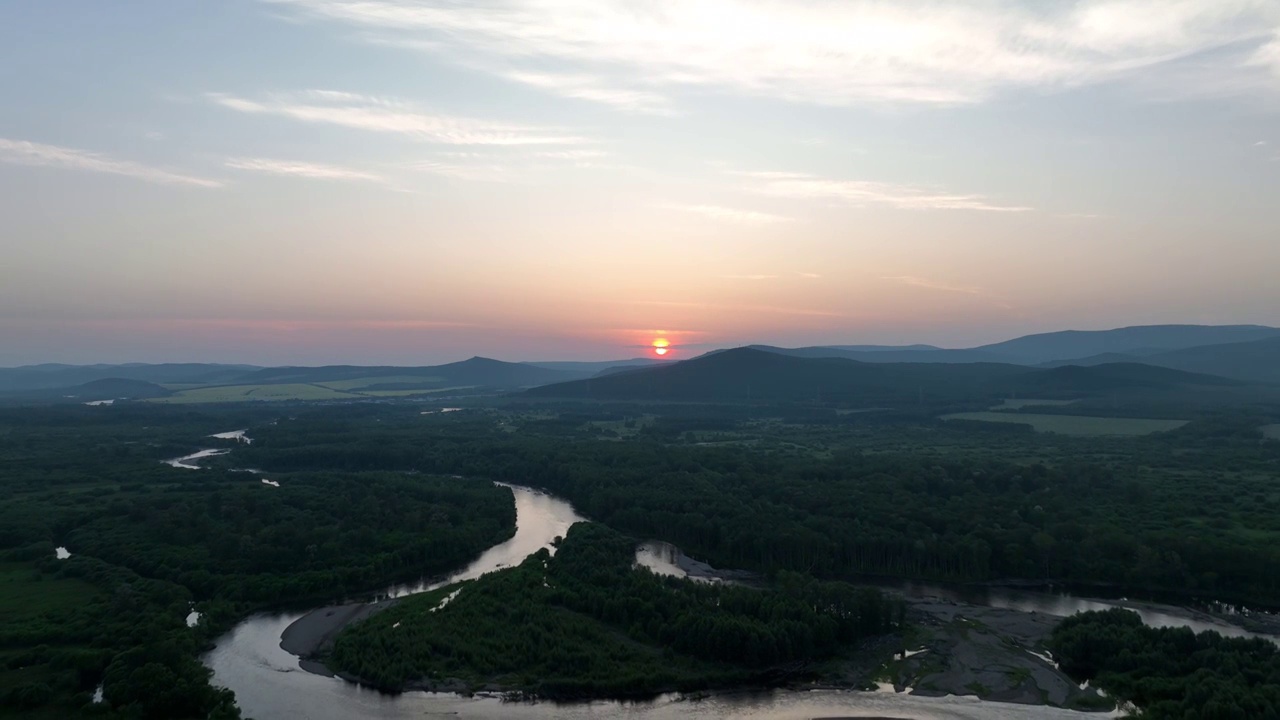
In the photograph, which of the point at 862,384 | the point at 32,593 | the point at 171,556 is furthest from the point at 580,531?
the point at 862,384

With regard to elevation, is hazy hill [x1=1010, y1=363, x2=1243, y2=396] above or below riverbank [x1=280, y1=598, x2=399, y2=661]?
above

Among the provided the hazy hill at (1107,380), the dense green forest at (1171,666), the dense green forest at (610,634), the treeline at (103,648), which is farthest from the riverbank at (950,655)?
the hazy hill at (1107,380)

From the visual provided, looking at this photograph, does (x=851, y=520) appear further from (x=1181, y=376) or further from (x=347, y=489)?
(x=1181, y=376)

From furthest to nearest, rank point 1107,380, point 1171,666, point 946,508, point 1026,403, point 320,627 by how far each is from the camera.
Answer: point 1107,380, point 1026,403, point 946,508, point 320,627, point 1171,666

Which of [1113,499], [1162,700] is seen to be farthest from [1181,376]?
[1162,700]

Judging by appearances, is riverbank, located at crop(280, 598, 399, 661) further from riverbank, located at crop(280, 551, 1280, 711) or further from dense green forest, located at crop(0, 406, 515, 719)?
dense green forest, located at crop(0, 406, 515, 719)

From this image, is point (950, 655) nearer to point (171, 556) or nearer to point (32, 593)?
point (171, 556)

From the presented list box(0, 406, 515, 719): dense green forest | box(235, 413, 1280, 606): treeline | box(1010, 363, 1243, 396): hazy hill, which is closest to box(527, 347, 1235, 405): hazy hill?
box(1010, 363, 1243, 396): hazy hill
